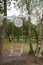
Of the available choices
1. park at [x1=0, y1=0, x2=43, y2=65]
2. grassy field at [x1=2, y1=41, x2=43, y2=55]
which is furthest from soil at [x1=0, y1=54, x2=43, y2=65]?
grassy field at [x1=2, y1=41, x2=43, y2=55]

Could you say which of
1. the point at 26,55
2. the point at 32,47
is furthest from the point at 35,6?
the point at 26,55

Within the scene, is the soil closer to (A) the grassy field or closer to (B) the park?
(B) the park

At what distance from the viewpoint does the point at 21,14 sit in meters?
2.57

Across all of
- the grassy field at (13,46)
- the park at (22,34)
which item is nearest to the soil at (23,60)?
the park at (22,34)

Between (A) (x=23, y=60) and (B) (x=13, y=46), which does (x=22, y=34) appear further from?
(A) (x=23, y=60)

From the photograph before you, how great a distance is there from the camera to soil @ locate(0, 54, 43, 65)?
2.44 m

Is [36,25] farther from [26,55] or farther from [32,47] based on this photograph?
[26,55]


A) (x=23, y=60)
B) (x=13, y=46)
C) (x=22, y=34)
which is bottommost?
(x=23, y=60)

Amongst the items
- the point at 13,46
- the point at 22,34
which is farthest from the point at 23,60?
the point at 22,34

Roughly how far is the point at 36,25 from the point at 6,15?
25.9 inches

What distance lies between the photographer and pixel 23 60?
249 centimetres

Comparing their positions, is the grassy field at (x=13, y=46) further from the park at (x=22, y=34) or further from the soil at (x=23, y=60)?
the soil at (x=23, y=60)

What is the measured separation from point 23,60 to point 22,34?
20.9 inches

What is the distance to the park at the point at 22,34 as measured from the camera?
8.18 feet
